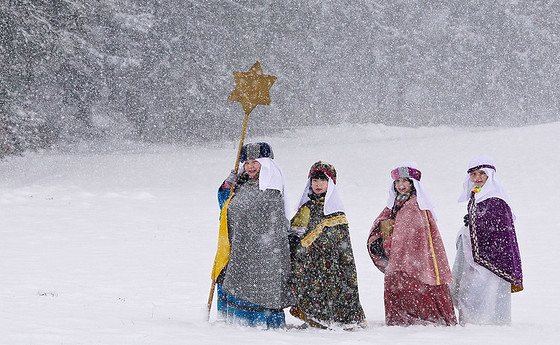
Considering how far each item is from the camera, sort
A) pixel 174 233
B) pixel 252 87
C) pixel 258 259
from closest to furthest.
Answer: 1. pixel 258 259
2. pixel 252 87
3. pixel 174 233

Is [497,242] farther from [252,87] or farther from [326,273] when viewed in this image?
[252,87]

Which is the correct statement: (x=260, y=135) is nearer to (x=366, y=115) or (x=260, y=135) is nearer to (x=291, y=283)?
(x=366, y=115)

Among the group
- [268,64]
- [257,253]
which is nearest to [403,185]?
[257,253]

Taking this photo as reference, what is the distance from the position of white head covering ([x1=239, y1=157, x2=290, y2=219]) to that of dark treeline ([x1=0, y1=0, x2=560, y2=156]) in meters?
13.9

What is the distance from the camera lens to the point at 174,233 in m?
13.5

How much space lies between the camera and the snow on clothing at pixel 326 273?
6305mm

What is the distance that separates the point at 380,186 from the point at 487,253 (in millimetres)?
13020

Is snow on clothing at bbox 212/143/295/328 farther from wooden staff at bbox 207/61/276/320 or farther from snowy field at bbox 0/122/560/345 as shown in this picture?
wooden staff at bbox 207/61/276/320

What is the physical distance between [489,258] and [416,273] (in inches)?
31.7

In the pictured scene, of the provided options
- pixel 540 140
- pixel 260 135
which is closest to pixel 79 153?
pixel 260 135

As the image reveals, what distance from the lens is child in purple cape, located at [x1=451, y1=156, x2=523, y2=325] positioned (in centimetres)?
669

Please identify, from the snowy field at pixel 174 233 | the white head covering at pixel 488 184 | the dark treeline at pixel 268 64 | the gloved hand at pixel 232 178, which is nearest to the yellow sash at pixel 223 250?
the gloved hand at pixel 232 178

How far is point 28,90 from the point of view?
21500 millimetres

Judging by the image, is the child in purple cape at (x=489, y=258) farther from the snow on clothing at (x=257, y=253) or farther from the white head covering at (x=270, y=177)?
the white head covering at (x=270, y=177)
